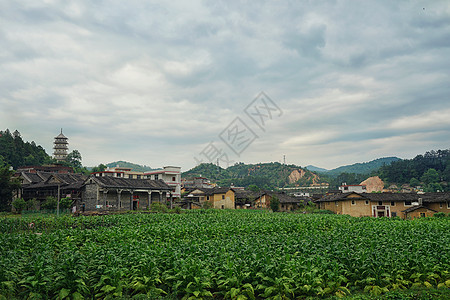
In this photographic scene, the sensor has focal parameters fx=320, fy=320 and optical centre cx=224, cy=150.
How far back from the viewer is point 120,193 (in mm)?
46406

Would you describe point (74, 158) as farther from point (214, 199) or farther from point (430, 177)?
point (430, 177)

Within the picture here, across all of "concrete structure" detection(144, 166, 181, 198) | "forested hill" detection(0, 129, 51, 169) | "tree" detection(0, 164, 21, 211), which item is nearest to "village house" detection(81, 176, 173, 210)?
"concrete structure" detection(144, 166, 181, 198)

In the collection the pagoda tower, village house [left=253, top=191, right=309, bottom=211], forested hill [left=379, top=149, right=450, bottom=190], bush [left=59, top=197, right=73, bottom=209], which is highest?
the pagoda tower

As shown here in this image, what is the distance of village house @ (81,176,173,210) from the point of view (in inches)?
1722

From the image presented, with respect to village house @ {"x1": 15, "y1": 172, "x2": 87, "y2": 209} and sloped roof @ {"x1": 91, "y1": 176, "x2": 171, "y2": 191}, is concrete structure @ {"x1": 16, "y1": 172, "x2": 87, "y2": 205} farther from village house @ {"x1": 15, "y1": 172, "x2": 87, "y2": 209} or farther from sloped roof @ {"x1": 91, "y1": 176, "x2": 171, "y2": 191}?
sloped roof @ {"x1": 91, "y1": 176, "x2": 171, "y2": 191}

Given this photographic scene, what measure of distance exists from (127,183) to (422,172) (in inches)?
4344

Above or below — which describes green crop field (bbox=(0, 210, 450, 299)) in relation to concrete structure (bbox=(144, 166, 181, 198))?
below

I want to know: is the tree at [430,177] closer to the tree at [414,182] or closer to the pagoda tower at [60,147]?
the tree at [414,182]

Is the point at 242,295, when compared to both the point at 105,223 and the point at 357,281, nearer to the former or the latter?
the point at 357,281

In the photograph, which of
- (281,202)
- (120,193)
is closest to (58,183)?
(120,193)

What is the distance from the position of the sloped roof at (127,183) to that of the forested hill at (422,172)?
283 feet

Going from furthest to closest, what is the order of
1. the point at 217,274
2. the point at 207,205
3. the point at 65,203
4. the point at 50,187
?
the point at 207,205 < the point at 50,187 < the point at 65,203 < the point at 217,274

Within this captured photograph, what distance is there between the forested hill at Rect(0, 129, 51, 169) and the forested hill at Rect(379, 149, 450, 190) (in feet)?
372

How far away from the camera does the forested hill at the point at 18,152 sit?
2970 inches
